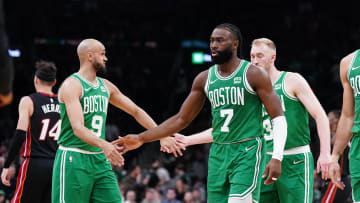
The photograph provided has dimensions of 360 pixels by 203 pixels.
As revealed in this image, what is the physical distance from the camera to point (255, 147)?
17.4ft

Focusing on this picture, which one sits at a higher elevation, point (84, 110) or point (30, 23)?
point (30, 23)

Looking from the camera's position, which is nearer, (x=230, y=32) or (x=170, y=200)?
(x=230, y=32)

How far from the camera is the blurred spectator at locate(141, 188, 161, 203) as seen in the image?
490 inches

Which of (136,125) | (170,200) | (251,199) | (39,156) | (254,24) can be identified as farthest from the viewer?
(254,24)

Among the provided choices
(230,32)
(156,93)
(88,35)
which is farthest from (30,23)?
(230,32)

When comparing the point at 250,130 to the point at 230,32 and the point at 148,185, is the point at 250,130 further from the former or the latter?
the point at 148,185

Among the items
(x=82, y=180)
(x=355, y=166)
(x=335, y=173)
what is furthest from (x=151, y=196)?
(x=355, y=166)

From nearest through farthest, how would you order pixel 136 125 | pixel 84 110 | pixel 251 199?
pixel 251 199
pixel 84 110
pixel 136 125

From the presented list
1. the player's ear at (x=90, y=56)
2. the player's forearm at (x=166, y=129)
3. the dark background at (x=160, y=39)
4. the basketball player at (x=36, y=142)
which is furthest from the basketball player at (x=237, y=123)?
the dark background at (x=160, y=39)

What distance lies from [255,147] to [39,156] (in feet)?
10.7

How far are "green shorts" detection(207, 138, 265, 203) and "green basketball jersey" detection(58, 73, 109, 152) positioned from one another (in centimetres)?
154

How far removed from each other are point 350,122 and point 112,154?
2313 millimetres

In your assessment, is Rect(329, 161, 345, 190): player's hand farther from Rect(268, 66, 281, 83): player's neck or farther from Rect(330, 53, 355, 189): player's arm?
Rect(268, 66, 281, 83): player's neck

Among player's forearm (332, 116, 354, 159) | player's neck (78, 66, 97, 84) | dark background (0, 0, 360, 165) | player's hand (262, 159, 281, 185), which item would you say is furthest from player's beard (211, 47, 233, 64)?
dark background (0, 0, 360, 165)
